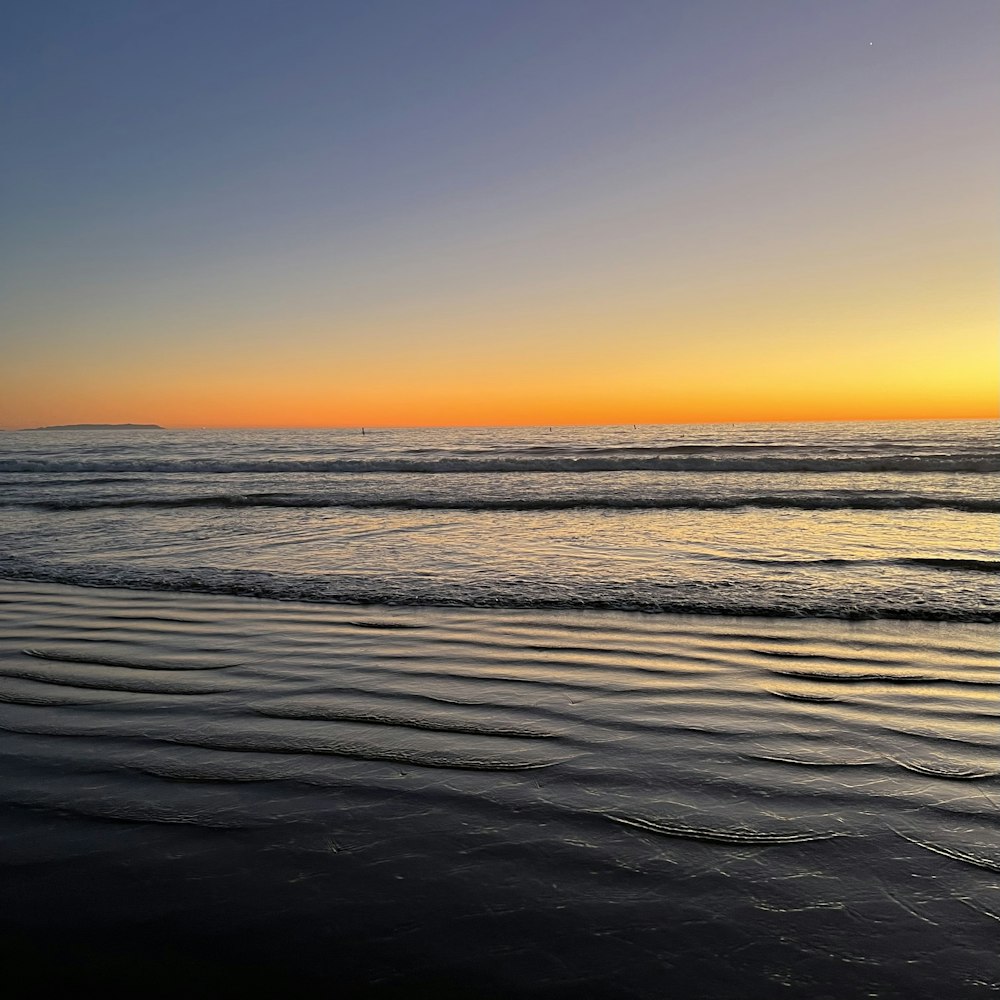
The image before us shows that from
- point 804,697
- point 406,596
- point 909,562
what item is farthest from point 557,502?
point 804,697

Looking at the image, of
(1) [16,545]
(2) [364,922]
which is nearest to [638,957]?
(2) [364,922]

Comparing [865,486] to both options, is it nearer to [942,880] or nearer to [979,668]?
[979,668]

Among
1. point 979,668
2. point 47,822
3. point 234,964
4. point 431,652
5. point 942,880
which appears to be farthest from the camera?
point 431,652

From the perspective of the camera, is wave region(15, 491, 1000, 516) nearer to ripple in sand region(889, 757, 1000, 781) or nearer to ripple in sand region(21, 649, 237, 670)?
ripple in sand region(21, 649, 237, 670)

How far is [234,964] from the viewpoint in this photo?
82.7 inches

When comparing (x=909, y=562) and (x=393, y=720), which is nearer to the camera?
(x=393, y=720)

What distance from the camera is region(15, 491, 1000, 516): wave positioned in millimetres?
17391

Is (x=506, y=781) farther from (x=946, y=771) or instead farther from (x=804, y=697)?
(x=804, y=697)

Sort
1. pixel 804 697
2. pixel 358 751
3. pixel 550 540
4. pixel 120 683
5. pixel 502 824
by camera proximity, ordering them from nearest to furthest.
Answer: pixel 502 824 < pixel 358 751 < pixel 804 697 < pixel 120 683 < pixel 550 540

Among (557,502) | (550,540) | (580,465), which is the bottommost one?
(550,540)

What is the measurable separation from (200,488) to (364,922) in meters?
24.5

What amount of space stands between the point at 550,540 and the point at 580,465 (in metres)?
20.7

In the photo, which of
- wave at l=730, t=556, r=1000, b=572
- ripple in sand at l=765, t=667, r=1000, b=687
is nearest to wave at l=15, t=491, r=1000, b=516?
wave at l=730, t=556, r=1000, b=572

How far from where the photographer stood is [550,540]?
12.1 meters
